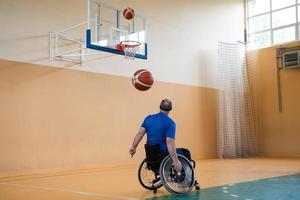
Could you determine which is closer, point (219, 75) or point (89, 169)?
point (89, 169)

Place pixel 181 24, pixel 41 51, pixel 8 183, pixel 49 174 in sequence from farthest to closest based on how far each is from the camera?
1. pixel 181 24
2. pixel 41 51
3. pixel 49 174
4. pixel 8 183

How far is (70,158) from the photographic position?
888cm

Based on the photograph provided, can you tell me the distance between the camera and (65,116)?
8.86m

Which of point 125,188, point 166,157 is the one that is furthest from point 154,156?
point 125,188

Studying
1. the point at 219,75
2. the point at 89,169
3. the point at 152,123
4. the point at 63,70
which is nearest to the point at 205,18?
the point at 219,75

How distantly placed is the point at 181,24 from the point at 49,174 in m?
6.51

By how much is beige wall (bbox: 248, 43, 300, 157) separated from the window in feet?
1.37

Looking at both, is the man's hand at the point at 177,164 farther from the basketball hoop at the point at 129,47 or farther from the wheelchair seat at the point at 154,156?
the basketball hoop at the point at 129,47

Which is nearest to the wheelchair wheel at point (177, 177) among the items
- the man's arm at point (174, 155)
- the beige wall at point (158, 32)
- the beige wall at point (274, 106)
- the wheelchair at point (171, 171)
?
the wheelchair at point (171, 171)

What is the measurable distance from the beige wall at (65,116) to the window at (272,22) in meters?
4.59

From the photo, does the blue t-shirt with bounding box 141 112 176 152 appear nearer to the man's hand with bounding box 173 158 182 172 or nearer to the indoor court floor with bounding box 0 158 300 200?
the man's hand with bounding box 173 158 182 172

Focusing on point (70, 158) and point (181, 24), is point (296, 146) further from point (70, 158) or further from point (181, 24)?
point (70, 158)

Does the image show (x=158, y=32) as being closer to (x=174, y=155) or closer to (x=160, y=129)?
(x=160, y=129)

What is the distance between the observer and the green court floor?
469 cm
